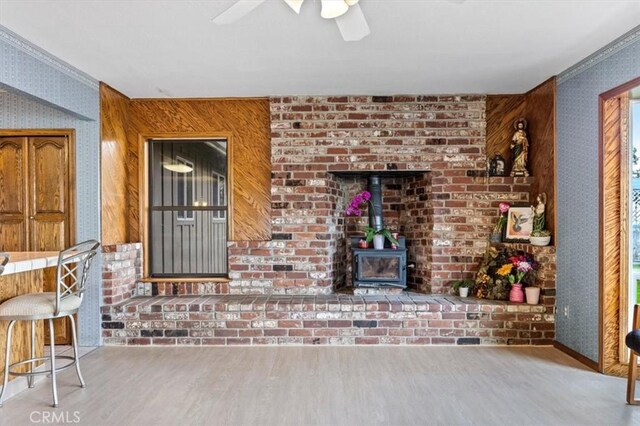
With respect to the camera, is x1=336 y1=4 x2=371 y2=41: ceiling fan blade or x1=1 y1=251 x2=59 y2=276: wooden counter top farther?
x1=1 y1=251 x2=59 y2=276: wooden counter top

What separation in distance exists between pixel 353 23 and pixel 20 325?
9.73 feet

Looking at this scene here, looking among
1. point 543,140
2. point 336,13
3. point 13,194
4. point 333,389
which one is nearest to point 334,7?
point 336,13

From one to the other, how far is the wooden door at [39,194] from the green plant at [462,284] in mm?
3737

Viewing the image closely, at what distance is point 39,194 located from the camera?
3.87 metres

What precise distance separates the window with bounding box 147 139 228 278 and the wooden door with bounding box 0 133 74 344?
82 centimetres

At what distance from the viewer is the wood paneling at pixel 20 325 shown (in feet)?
8.96

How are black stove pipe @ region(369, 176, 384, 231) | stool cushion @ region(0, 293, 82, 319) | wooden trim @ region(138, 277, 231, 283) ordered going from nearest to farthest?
1. stool cushion @ region(0, 293, 82, 319)
2. wooden trim @ region(138, 277, 231, 283)
3. black stove pipe @ region(369, 176, 384, 231)

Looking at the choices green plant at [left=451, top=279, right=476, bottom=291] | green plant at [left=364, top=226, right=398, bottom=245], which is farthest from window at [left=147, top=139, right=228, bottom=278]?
green plant at [left=451, top=279, right=476, bottom=291]

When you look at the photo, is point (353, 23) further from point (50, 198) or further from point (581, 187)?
point (50, 198)

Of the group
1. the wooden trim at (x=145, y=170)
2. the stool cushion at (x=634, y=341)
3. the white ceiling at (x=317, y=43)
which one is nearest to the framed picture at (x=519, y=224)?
the white ceiling at (x=317, y=43)

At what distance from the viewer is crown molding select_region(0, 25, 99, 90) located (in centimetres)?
281

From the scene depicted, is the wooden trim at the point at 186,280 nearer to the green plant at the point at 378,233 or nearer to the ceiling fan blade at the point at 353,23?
the green plant at the point at 378,233

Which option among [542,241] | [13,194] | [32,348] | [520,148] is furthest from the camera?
[520,148]

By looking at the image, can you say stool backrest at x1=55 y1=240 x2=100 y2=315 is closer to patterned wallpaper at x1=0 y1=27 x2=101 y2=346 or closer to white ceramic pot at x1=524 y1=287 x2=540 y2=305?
patterned wallpaper at x1=0 y1=27 x2=101 y2=346
